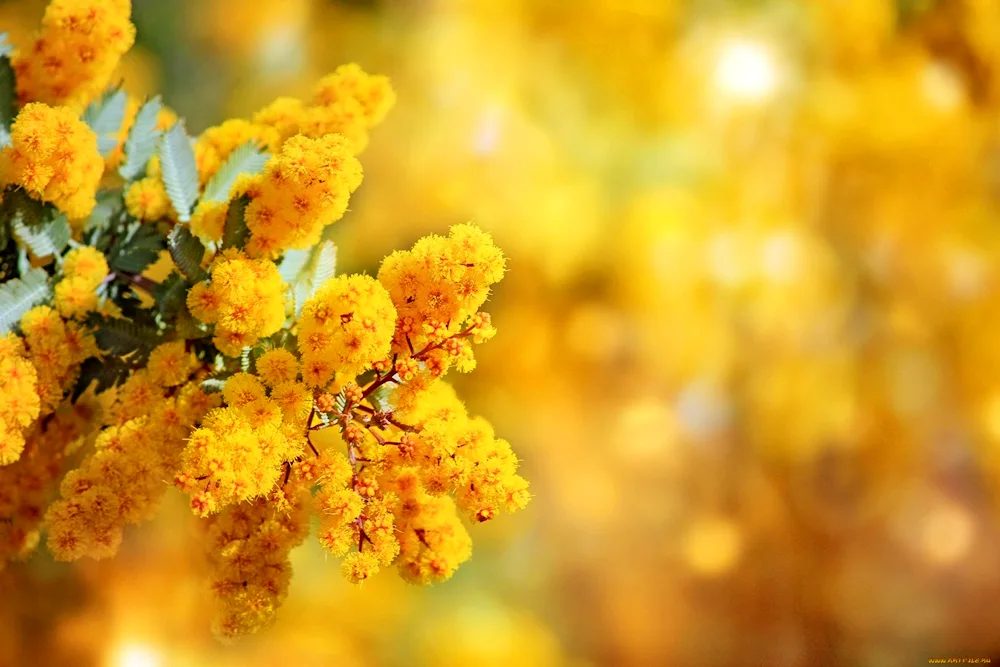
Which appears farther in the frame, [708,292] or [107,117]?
[708,292]

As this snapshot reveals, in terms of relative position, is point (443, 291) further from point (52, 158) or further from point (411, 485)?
point (52, 158)

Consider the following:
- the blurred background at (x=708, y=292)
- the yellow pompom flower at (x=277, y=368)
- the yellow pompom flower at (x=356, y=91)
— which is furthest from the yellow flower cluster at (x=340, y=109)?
the blurred background at (x=708, y=292)

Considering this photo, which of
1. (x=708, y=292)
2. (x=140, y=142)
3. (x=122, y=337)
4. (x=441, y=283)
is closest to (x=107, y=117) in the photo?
(x=140, y=142)

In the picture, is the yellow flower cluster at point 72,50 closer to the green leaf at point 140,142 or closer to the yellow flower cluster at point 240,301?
the green leaf at point 140,142

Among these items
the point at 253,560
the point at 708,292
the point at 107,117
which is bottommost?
the point at 253,560

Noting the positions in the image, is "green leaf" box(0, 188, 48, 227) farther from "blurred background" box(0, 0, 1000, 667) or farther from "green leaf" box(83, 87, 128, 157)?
"blurred background" box(0, 0, 1000, 667)

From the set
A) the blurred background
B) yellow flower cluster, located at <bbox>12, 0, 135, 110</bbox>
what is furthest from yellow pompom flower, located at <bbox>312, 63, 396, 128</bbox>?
the blurred background
